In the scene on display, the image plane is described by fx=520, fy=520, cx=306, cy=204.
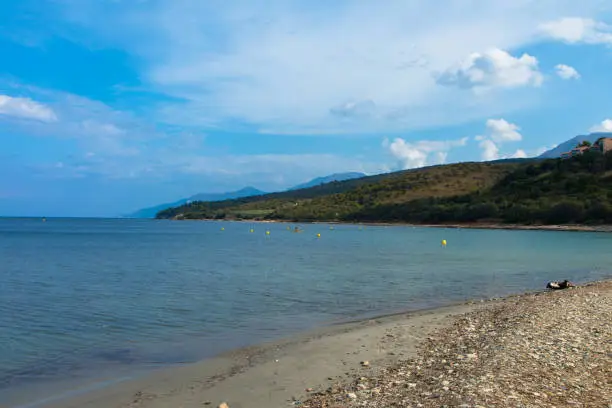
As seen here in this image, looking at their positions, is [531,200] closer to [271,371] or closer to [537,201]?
[537,201]

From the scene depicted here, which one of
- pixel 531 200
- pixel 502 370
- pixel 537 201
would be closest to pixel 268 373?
pixel 502 370

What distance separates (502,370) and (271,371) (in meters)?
5.58

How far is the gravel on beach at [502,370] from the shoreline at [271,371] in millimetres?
813


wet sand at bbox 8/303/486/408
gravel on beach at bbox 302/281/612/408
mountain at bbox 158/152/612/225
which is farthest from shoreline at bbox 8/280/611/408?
mountain at bbox 158/152/612/225

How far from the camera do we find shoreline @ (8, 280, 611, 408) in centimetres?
1136

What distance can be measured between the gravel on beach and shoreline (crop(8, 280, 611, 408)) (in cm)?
81

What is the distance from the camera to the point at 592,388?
9672 millimetres

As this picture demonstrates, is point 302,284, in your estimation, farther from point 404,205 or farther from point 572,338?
point 404,205

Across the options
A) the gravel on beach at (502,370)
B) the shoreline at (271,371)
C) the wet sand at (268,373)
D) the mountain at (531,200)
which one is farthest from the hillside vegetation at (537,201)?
the wet sand at (268,373)

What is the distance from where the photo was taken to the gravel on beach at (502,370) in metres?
9.38

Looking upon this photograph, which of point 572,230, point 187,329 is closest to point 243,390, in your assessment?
point 187,329

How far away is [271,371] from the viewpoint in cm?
1332

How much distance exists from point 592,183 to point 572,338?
147 meters

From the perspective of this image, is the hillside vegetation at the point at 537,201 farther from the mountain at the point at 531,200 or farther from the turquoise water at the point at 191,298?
the turquoise water at the point at 191,298
